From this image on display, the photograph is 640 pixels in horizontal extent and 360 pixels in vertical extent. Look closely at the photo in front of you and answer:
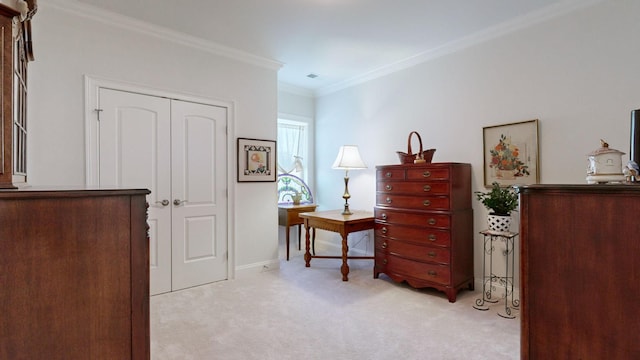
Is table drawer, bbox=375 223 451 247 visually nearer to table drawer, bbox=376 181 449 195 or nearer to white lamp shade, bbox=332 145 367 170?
table drawer, bbox=376 181 449 195

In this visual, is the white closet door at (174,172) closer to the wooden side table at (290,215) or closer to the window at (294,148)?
the wooden side table at (290,215)

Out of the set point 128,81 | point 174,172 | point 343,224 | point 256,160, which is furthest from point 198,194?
point 343,224

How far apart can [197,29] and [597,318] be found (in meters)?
3.58

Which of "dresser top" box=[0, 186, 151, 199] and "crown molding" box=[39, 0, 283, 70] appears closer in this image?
"dresser top" box=[0, 186, 151, 199]

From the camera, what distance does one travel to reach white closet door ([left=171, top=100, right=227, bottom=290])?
3.26 metres

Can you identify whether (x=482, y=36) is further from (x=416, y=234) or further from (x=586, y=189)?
(x=586, y=189)

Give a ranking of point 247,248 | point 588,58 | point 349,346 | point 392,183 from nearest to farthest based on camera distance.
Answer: point 349,346
point 588,58
point 392,183
point 247,248

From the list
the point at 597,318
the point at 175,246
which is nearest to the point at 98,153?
the point at 175,246

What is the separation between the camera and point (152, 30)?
9.98 feet

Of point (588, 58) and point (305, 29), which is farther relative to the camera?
point (305, 29)

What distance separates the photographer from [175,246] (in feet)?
10.6

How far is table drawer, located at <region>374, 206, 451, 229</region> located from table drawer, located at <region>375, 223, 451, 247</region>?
0.15 feet

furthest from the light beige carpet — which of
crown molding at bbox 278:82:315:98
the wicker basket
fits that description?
crown molding at bbox 278:82:315:98

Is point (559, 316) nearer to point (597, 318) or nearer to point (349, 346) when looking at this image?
point (597, 318)
